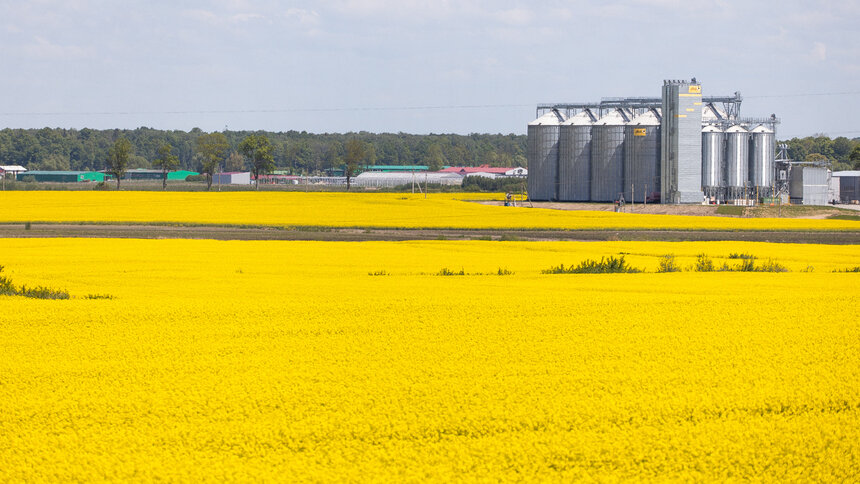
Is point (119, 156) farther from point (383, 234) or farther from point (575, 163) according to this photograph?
point (383, 234)

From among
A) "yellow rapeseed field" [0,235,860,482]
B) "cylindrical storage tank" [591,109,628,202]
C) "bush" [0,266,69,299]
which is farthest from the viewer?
"cylindrical storage tank" [591,109,628,202]

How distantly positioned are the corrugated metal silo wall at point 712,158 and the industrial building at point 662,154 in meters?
0.11

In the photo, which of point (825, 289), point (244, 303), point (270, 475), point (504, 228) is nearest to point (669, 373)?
point (270, 475)

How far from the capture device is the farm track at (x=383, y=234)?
1975 inches

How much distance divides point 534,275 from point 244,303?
10.9 meters

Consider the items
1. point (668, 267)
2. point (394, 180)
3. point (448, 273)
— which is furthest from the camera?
point (394, 180)

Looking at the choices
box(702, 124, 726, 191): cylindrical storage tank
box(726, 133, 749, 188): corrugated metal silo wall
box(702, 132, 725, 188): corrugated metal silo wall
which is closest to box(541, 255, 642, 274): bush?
box(702, 124, 726, 191): cylindrical storage tank

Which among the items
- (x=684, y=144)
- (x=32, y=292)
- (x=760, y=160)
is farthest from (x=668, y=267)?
(x=760, y=160)

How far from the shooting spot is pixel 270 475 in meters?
8.41

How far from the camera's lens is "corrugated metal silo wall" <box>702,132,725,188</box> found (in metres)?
100

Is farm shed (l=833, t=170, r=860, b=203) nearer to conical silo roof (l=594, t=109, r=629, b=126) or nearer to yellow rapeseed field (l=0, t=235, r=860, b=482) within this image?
conical silo roof (l=594, t=109, r=629, b=126)

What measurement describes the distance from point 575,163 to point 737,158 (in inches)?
685

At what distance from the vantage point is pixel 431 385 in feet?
36.8

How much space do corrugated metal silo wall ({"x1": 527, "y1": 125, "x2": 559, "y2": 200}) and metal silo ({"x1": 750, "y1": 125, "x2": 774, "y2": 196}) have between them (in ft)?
70.2
